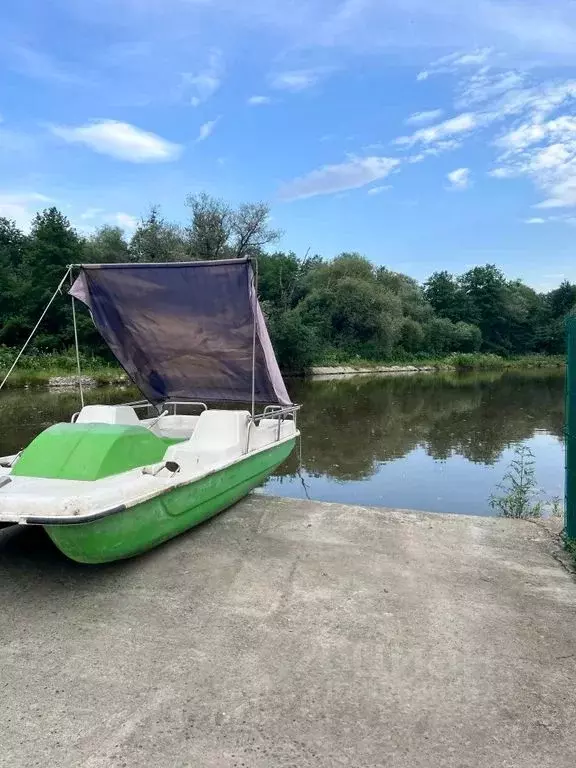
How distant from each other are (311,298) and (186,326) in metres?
42.4

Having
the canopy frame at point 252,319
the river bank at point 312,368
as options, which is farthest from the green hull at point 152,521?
the river bank at point 312,368

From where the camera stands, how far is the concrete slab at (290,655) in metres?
2.53

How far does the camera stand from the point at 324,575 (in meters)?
4.34

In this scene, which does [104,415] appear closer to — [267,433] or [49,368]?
[267,433]

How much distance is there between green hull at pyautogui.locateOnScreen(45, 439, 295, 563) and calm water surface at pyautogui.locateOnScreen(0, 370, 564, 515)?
12.4ft

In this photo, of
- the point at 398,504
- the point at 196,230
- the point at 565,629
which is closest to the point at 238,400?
the point at 398,504

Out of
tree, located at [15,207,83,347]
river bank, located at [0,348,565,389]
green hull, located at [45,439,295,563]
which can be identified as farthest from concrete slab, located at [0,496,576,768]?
tree, located at [15,207,83,347]

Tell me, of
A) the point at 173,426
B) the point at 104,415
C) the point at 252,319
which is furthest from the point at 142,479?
the point at 173,426

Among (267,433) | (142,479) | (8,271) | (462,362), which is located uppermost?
(8,271)

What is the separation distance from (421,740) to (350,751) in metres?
0.32

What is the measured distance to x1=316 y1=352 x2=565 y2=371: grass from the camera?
46.5 metres

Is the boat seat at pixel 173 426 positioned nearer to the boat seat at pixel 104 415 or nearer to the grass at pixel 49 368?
the boat seat at pixel 104 415

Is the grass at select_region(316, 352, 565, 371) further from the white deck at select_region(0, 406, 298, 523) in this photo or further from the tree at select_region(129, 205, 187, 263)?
the white deck at select_region(0, 406, 298, 523)

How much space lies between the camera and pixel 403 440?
590 inches
